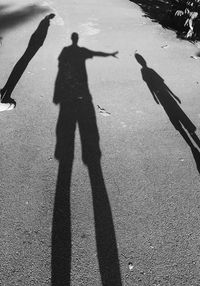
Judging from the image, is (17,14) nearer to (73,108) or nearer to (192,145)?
(73,108)

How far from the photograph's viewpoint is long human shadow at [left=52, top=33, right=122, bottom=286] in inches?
164

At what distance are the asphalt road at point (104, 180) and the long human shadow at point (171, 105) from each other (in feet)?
0.10

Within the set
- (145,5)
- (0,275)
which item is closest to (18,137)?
(0,275)

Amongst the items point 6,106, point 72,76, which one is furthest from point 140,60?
point 6,106

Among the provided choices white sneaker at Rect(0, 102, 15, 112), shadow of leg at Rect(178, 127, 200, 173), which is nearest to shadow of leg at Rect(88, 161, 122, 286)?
shadow of leg at Rect(178, 127, 200, 173)

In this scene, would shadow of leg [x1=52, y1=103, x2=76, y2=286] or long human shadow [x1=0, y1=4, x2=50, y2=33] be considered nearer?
shadow of leg [x1=52, y1=103, x2=76, y2=286]

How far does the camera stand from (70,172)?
5.46 metres

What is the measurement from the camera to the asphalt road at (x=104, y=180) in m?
4.16

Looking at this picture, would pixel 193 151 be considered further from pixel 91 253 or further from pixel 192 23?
pixel 192 23

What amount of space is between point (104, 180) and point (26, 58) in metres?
5.55

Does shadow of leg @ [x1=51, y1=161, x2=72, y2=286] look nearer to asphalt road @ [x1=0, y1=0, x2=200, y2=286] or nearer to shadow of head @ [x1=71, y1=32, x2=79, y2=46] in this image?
asphalt road @ [x1=0, y1=0, x2=200, y2=286]

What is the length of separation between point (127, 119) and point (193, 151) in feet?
5.26

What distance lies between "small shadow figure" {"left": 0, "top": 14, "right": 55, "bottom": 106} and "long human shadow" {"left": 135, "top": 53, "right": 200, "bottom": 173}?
3.27 m

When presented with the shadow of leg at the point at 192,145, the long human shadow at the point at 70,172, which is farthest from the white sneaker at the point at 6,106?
the shadow of leg at the point at 192,145
